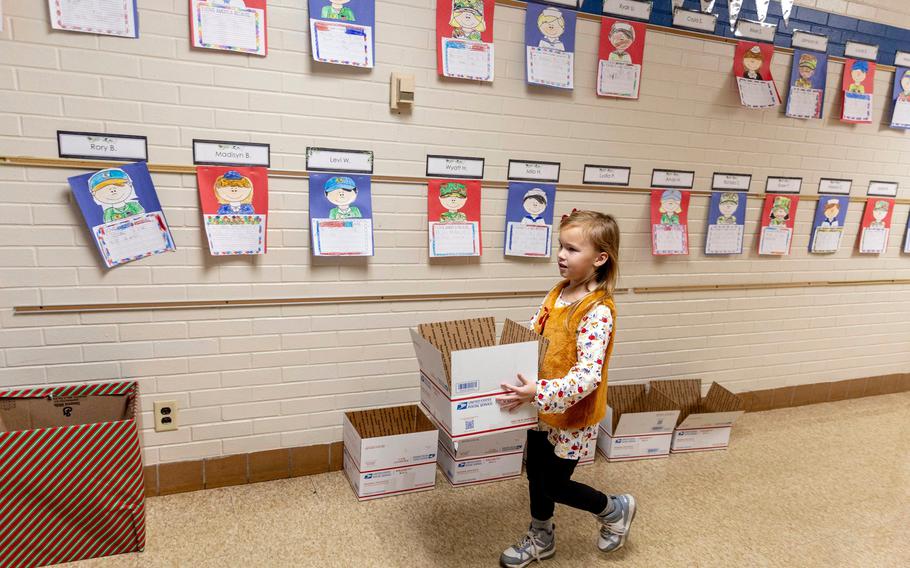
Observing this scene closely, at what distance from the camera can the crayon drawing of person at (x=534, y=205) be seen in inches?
101

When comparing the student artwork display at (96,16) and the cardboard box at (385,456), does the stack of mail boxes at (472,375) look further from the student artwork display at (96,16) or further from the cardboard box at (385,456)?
the student artwork display at (96,16)

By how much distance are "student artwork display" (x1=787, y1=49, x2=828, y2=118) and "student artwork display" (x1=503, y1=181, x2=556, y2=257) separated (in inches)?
60.1

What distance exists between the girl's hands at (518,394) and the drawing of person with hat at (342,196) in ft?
3.54

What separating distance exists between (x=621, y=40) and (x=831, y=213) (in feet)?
5.81

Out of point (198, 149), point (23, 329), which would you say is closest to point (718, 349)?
point (198, 149)

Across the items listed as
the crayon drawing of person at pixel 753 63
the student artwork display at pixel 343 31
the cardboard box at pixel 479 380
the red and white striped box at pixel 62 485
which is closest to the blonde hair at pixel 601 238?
the cardboard box at pixel 479 380

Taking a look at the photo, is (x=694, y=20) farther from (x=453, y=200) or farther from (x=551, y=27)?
(x=453, y=200)

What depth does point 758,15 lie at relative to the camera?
9.18ft

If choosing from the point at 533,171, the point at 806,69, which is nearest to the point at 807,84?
the point at 806,69

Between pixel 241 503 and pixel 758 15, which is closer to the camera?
pixel 241 503

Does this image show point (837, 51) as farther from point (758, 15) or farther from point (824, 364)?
point (824, 364)

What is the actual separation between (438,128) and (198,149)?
0.96 meters

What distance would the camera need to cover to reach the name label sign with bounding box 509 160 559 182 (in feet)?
8.28

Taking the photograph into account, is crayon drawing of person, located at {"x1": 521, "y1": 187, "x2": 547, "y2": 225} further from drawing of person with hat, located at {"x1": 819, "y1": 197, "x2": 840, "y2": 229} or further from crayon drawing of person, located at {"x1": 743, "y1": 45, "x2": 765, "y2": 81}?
drawing of person with hat, located at {"x1": 819, "y1": 197, "x2": 840, "y2": 229}
